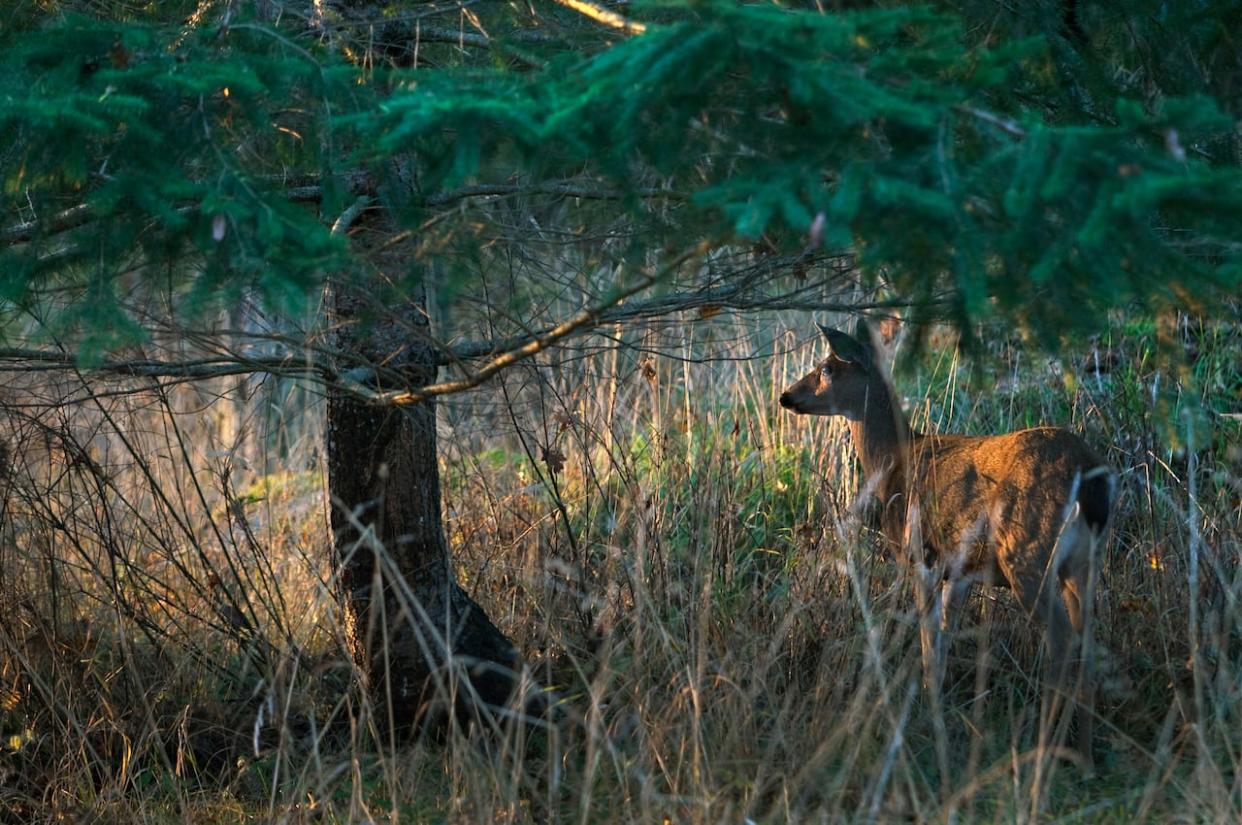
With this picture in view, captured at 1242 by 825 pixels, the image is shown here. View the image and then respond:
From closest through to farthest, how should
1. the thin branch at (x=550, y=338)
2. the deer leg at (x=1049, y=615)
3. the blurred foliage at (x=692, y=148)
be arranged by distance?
1. the blurred foliage at (x=692, y=148)
2. the thin branch at (x=550, y=338)
3. the deer leg at (x=1049, y=615)

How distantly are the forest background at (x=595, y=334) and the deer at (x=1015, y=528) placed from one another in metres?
0.23

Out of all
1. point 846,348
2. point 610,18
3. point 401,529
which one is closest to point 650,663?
point 401,529

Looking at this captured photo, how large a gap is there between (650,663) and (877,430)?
2.03 metres

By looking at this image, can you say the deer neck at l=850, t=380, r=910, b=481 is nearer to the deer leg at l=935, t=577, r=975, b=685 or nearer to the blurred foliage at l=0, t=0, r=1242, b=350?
the deer leg at l=935, t=577, r=975, b=685

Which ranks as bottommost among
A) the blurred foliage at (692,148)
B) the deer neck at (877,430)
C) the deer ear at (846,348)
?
the deer neck at (877,430)

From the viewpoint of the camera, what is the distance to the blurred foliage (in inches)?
113

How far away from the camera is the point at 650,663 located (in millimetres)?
4695

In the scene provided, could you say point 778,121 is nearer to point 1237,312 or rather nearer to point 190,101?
point 190,101

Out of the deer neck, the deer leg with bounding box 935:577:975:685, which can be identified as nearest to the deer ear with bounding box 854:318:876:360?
the deer neck

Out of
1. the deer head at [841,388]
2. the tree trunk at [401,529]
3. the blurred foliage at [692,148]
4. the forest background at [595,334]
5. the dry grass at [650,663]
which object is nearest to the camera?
the blurred foliage at [692,148]

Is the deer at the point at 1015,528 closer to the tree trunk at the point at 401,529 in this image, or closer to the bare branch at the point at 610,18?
the tree trunk at the point at 401,529

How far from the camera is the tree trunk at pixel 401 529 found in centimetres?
496

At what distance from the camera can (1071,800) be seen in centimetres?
450

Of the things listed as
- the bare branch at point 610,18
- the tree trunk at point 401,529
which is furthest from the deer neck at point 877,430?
the bare branch at point 610,18
